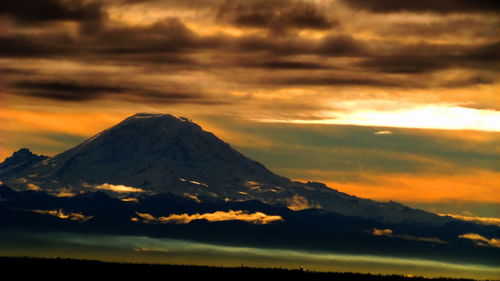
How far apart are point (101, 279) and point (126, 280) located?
4.92 meters

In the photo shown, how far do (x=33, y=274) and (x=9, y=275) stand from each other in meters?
6.33

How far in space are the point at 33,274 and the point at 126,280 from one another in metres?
18.5

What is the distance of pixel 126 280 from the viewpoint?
200 m

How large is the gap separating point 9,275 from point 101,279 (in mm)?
17657

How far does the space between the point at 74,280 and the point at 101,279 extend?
679cm

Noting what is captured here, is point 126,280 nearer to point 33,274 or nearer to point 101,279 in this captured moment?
point 101,279

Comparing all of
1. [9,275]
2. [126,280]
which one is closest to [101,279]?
[126,280]

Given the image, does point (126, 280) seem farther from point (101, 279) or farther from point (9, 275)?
point (9, 275)

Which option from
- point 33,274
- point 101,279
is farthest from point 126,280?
point 33,274

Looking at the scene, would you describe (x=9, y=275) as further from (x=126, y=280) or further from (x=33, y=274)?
(x=126, y=280)

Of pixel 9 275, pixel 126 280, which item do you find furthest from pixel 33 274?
pixel 126 280

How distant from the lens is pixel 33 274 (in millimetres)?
199875
